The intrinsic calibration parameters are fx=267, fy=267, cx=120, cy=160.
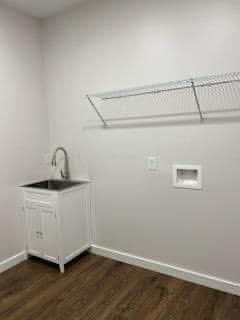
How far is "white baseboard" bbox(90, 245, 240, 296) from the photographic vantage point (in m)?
2.28

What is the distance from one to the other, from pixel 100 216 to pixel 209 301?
1.34m

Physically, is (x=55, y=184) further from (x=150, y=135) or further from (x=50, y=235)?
(x=150, y=135)

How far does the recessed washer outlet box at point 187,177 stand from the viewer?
2.31 m

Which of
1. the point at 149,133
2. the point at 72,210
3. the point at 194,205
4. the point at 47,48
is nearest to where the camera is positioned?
the point at 194,205

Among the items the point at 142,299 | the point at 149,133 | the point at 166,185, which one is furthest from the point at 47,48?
the point at 142,299

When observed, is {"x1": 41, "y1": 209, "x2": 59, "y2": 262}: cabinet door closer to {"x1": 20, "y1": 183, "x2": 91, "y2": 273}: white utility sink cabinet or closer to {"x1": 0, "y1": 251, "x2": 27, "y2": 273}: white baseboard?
{"x1": 20, "y1": 183, "x2": 91, "y2": 273}: white utility sink cabinet

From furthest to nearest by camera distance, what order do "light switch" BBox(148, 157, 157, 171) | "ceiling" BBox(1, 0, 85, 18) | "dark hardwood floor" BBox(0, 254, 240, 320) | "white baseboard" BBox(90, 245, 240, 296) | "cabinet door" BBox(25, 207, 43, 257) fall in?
1. "cabinet door" BBox(25, 207, 43, 257)
2. "ceiling" BBox(1, 0, 85, 18)
3. "light switch" BBox(148, 157, 157, 171)
4. "white baseboard" BBox(90, 245, 240, 296)
5. "dark hardwood floor" BBox(0, 254, 240, 320)

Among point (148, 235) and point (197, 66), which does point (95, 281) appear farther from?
point (197, 66)

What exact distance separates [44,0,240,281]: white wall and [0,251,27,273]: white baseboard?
2.77 ft

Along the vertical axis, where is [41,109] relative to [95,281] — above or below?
above

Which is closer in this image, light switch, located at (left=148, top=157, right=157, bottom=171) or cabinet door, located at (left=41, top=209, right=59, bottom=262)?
light switch, located at (left=148, top=157, right=157, bottom=171)

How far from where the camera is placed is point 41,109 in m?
3.13

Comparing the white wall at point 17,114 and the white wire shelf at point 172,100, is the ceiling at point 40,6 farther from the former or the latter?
the white wire shelf at point 172,100

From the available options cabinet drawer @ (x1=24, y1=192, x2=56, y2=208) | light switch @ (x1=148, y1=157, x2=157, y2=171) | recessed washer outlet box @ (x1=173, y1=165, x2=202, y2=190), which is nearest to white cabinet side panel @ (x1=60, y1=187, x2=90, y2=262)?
cabinet drawer @ (x1=24, y1=192, x2=56, y2=208)
